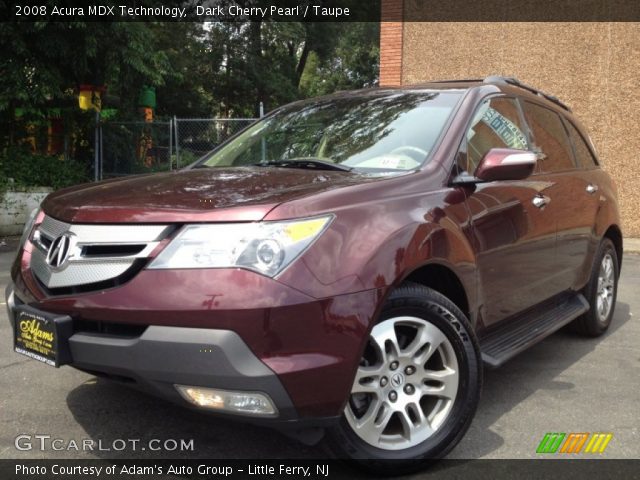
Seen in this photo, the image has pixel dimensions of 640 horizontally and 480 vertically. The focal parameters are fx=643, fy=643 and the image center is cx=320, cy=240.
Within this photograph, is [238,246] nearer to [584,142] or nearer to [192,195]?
[192,195]

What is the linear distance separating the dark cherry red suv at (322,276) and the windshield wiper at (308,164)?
18mm

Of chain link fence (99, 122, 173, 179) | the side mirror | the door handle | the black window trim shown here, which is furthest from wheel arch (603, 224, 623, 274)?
chain link fence (99, 122, 173, 179)

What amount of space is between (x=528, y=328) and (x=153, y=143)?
508 inches

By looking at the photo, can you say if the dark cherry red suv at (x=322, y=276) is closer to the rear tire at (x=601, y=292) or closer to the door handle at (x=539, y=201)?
the door handle at (x=539, y=201)

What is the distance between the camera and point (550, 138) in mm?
4301

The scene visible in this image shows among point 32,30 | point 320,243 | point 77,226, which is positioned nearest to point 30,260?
point 77,226

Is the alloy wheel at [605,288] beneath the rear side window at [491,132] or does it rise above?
beneath

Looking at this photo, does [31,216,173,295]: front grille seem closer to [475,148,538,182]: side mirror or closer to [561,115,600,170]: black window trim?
[475,148,538,182]: side mirror

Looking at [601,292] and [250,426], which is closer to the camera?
[250,426]

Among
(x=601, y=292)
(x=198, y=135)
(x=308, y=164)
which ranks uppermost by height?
Result: (x=308, y=164)

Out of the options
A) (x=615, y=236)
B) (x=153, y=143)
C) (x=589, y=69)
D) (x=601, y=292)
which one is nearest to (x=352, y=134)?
(x=601, y=292)

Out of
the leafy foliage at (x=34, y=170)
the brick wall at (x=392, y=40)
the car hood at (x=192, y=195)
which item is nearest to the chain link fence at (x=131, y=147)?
the leafy foliage at (x=34, y=170)

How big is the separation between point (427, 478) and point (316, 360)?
806 millimetres

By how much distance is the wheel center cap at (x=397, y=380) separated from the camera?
2623 mm
